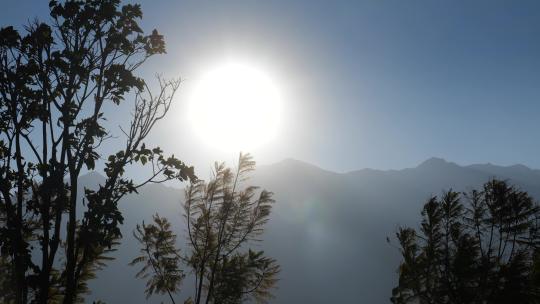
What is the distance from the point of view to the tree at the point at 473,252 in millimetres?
14555

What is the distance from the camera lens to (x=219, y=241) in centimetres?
1227

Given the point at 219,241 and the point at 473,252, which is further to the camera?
the point at 473,252

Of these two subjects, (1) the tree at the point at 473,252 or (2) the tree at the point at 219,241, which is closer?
(2) the tree at the point at 219,241

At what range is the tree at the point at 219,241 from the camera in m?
12.4

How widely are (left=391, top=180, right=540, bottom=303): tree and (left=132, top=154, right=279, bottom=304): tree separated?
685 centimetres

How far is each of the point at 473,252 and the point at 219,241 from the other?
36.4ft

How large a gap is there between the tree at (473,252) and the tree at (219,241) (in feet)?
22.5

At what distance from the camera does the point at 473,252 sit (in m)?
15.4

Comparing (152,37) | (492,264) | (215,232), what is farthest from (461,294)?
(152,37)

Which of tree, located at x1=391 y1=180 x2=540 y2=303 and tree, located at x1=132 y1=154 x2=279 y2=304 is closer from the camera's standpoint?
tree, located at x1=132 y1=154 x2=279 y2=304

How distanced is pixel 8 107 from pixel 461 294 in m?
16.6

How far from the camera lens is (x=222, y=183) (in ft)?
42.5

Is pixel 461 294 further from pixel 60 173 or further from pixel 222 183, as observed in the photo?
pixel 60 173

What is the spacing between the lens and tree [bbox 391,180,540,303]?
47.8ft
